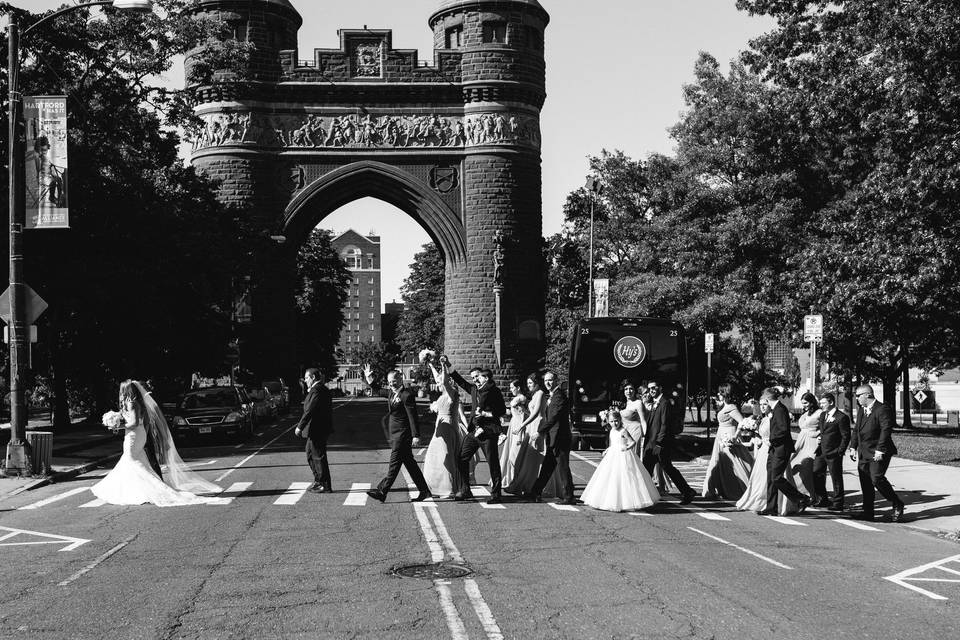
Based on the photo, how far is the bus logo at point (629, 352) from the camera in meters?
26.1

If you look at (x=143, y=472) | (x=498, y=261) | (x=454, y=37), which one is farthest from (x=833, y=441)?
(x=454, y=37)

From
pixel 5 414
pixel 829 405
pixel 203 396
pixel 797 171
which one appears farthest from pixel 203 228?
pixel 829 405

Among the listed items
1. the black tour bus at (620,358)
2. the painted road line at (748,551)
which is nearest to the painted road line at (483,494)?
the painted road line at (748,551)

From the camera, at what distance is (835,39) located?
23594mm

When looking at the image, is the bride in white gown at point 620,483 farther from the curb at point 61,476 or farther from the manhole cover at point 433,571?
the curb at point 61,476

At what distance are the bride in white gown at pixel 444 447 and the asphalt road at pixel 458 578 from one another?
0.86 meters

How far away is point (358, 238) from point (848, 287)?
17384 centimetres

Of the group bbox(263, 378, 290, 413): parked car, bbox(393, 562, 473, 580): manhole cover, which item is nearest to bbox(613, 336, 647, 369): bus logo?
bbox(393, 562, 473, 580): manhole cover

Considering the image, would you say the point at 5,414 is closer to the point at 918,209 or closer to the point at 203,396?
the point at 203,396

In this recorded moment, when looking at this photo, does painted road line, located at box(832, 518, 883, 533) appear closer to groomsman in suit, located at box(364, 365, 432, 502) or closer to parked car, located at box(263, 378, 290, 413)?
groomsman in suit, located at box(364, 365, 432, 502)

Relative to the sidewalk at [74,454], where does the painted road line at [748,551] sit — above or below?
above

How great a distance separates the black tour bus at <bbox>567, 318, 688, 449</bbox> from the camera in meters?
26.1

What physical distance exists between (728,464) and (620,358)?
10.5m

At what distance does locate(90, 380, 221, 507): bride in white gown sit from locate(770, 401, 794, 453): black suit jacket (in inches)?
291
